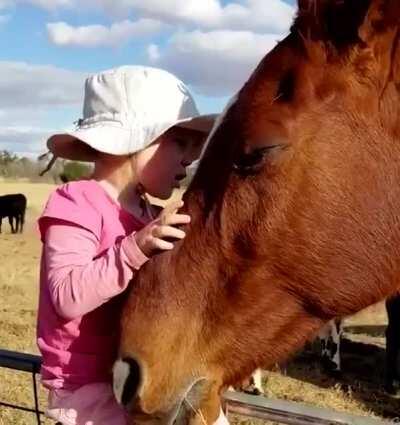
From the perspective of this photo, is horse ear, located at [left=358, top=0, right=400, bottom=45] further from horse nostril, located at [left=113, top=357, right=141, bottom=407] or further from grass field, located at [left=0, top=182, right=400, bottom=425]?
grass field, located at [left=0, top=182, right=400, bottom=425]

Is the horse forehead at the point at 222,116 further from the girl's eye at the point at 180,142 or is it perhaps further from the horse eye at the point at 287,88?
the girl's eye at the point at 180,142

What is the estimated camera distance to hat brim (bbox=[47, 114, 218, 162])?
2.53 m

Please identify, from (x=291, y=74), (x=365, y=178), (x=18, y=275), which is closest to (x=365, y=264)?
(x=365, y=178)

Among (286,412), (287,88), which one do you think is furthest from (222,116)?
(286,412)

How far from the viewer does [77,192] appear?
2.53 m

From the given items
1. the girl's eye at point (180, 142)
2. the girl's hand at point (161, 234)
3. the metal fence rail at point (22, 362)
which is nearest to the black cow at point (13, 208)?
the metal fence rail at point (22, 362)

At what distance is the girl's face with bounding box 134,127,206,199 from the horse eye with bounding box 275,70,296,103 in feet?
1.62

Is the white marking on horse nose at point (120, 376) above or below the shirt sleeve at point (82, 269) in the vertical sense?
below

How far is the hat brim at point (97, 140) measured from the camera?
8.30ft

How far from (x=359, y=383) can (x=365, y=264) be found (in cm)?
719

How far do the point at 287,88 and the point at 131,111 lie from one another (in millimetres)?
581

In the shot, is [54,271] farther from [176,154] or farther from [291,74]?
[291,74]

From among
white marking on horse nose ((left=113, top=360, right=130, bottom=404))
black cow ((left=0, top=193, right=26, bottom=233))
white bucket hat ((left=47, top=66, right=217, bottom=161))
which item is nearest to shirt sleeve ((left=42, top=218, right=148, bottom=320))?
white marking on horse nose ((left=113, top=360, right=130, bottom=404))

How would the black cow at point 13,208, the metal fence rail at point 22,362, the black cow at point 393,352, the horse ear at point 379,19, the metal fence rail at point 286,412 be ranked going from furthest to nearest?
the black cow at point 13,208
the black cow at point 393,352
the metal fence rail at point 22,362
the metal fence rail at point 286,412
the horse ear at point 379,19
